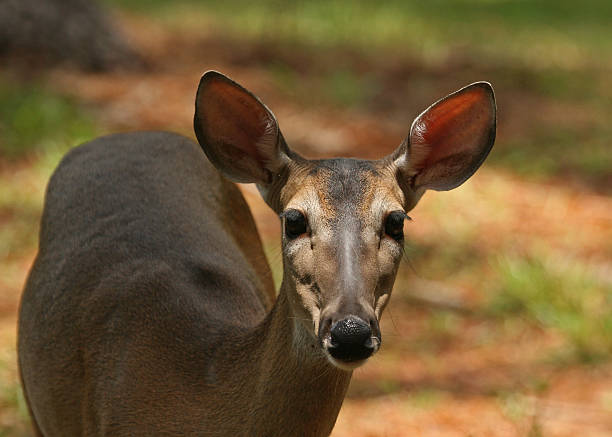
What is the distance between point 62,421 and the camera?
135 inches

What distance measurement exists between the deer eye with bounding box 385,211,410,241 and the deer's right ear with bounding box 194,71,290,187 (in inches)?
16.2

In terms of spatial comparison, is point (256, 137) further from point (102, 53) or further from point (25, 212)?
point (102, 53)

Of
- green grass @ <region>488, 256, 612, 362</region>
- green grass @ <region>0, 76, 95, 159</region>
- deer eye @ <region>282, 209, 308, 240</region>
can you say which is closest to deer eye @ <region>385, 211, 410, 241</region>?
deer eye @ <region>282, 209, 308, 240</region>

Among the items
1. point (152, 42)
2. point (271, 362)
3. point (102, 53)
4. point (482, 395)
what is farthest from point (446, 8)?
point (271, 362)

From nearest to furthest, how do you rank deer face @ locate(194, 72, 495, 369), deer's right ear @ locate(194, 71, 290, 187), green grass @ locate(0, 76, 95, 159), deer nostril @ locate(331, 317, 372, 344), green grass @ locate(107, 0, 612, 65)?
deer nostril @ locate(331, 317, 372, 344), deer face @ locate(194, 72, 495, 369), deer's right ear @ locate(194, 71, 290, 187), green grass @ locate(0, 76, 95, 159), green grass @ locate(107, 0, 612, 65)

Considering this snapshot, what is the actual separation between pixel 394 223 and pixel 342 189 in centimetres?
15

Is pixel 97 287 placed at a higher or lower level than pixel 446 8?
higher

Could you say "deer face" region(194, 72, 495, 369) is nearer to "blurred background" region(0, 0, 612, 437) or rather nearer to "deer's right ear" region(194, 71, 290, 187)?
"deer's right ear" region(194, 71, 290, 187)

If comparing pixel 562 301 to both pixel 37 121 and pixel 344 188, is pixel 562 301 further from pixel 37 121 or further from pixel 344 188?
pixel 37 121

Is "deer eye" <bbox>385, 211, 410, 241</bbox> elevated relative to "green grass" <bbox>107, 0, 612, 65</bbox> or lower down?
elevated

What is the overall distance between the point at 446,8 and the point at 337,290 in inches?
411

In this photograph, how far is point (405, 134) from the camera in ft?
23.9

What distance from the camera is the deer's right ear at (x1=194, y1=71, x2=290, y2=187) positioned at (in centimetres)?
301

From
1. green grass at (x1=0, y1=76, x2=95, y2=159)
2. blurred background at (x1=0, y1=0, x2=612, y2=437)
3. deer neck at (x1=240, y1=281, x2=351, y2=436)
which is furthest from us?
green grass at (x1=0, y1=76, x2=95, y2=159)
